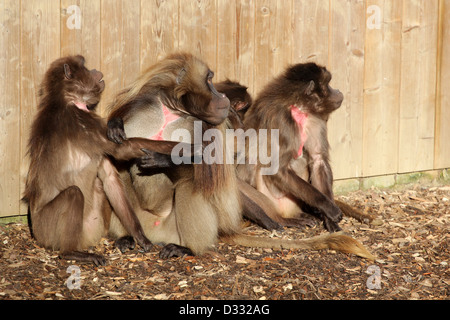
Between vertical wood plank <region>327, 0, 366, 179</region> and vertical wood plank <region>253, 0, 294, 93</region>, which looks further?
vertical wood plank <region>327, 0, 366, 179</region>

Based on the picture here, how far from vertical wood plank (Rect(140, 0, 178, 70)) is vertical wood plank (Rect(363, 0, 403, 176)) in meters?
2.07

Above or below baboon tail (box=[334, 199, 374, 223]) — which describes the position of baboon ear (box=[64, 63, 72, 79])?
above

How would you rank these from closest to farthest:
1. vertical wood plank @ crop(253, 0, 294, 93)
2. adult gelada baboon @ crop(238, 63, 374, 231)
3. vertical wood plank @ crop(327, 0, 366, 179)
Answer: adult gelada baboon @ crop(238, 63, 374, 231), vertical wood plank @ crop(253, 0, 294, 93), vertical wood plank @ crop(327, 0, 366, 179)

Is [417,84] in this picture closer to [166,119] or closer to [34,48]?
[166,119]

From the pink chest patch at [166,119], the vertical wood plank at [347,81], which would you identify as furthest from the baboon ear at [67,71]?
the vertical wood plank at [347,81]

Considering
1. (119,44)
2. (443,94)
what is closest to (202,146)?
(119,44)

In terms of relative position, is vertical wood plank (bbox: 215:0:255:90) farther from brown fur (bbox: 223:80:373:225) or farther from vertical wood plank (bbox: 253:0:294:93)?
brown fur (bbox: 223:80:373:225)

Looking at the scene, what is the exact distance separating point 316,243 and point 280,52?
1.95 m

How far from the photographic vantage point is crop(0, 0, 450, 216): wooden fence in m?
4.82

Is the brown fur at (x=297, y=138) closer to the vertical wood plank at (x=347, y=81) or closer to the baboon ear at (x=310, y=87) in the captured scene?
the baboon ear at (x=310, y=87)

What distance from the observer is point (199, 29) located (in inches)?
213

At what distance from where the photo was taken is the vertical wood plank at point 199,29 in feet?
17.5

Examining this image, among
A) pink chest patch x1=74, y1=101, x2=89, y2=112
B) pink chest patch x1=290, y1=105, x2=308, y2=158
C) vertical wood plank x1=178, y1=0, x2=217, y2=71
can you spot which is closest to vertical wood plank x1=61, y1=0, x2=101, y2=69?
pink chest patch x1=74, y1=101, x2=89, y2=112

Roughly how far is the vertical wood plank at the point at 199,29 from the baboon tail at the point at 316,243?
5.19ft
